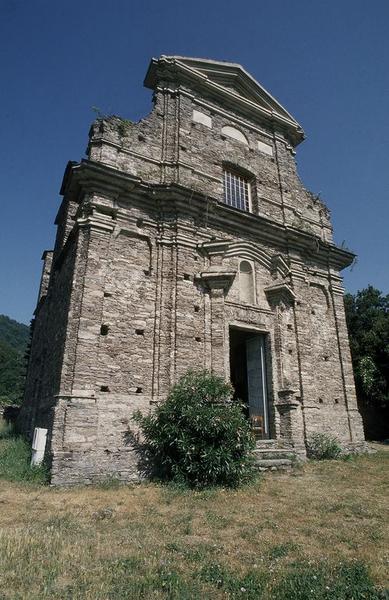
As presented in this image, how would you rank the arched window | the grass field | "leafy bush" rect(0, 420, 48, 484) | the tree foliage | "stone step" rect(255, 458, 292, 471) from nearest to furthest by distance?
1. the grass field
2. "leafy bush" rect(0, 420, 48, 484)
3. "stone step" rect(255, 458, 292, 471)
4. the arched window
5. the tree foliage

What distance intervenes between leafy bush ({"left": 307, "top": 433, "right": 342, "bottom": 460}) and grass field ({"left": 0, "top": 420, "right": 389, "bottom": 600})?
2982 mm

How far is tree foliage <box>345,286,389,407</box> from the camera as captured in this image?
18.2 meters

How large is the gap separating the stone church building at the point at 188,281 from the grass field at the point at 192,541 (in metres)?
1.56

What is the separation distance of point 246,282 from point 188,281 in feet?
7.67

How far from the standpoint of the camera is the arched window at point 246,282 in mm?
11827

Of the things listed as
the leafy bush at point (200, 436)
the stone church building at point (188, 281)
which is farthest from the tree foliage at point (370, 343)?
the leafy bush at point (200, 436)

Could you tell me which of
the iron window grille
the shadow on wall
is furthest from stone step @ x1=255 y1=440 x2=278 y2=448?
the shadow on wall

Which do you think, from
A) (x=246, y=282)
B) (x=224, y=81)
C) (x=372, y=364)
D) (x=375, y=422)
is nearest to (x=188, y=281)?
(x=246, y=282)

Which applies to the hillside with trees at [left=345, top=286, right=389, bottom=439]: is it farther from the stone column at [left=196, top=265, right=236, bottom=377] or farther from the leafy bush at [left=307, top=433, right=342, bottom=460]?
the stone column at [left=196, top=265, right=236, bottom=377]

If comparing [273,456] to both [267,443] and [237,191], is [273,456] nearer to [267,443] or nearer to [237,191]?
[267,443]

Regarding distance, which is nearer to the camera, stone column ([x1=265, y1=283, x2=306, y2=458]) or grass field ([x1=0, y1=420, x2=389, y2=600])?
grass field ([x1=0, y1=420, x2=389, y2=600])

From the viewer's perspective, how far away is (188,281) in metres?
10.6

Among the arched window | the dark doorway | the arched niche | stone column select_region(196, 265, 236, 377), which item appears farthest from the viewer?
the arched niche

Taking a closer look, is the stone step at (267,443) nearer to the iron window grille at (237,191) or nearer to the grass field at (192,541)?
the grass field at (192,541)
